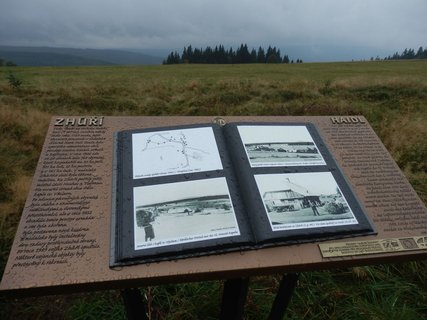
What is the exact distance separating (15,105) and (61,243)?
8851mm

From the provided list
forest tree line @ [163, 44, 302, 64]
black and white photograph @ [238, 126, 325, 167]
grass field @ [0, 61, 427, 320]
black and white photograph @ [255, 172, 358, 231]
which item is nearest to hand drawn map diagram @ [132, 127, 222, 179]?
black and white photograph @ [238, 126, 325, 167]

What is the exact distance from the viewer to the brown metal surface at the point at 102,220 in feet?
6.28

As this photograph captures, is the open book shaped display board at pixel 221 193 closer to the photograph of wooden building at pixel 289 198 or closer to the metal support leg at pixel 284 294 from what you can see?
the photograph of wooden building at pixel 289 198

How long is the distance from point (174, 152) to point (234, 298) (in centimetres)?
111

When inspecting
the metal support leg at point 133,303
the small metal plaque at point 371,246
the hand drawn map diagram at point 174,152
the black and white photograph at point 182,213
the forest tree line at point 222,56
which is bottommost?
the small metal plaque at point 371,246

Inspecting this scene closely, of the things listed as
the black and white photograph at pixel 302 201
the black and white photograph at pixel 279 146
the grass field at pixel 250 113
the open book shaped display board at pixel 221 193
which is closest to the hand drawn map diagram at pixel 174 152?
the open book shaped display board at pixel 221 193

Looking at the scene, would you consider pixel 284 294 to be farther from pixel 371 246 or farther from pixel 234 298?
pixel 371 246

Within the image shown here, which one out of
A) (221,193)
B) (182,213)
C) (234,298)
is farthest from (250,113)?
(182,213)

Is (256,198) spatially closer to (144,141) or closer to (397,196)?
(144,141)

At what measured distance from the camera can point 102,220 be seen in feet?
7.20

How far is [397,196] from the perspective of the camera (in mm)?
2656

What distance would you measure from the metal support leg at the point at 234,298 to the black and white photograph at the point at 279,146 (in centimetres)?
80

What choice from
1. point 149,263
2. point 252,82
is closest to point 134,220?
point 149,263

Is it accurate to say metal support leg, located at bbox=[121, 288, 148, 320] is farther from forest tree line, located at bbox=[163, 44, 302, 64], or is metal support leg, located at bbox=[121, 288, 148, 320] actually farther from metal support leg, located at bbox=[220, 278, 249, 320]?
forest tree line, located at bbox=[163, 44, 302, 64]
